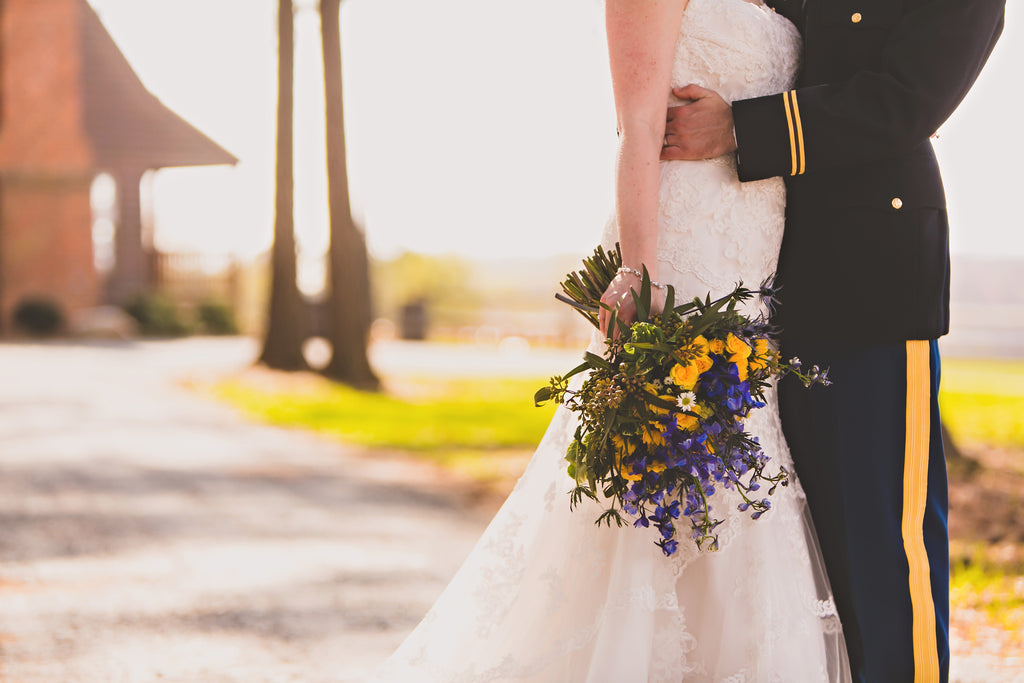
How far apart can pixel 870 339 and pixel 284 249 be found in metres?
14.4

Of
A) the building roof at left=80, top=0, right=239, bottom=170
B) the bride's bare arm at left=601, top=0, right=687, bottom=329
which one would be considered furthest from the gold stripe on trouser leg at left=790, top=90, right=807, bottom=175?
the building roof at left=80, top=0, right=239, bottom=170

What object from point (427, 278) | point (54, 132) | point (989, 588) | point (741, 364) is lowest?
point (989, 588)

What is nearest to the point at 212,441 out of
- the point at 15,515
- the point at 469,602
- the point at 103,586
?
Answer: the point at 15,515

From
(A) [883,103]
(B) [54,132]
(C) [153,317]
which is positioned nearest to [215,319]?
(C) [153,317]

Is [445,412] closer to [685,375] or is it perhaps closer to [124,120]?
[685,375]

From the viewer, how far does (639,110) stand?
87.5 inches

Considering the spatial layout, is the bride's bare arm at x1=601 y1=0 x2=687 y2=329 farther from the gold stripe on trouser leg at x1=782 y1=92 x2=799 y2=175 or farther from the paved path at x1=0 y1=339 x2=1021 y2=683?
the paved path at x1=0 y1=339 x2=1021 y2=683

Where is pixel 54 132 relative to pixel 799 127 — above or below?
above

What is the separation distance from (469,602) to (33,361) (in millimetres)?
14835

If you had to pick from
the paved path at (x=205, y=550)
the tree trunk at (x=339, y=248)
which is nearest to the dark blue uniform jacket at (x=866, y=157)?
the paved path at (x=205, y=550)

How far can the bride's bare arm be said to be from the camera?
2211 millimetres

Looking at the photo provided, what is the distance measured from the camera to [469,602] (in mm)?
2469

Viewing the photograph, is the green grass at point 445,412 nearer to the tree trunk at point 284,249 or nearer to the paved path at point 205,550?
the paved path at point 205,550

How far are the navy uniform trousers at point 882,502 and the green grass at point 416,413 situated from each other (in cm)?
671
